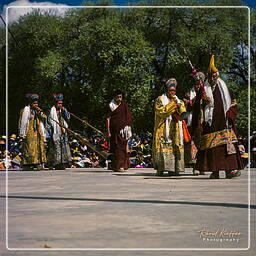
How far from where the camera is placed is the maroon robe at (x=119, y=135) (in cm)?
1416

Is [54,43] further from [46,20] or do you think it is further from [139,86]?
[139,86]

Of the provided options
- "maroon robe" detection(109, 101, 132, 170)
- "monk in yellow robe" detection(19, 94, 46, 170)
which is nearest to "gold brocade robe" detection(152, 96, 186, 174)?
"maroon robe" detection(109, 101, 132, 170)

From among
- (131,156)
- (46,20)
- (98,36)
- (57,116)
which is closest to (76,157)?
(131,156)

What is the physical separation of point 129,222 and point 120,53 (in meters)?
23.2

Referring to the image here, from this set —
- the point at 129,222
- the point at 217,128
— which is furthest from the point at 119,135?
the point at 129,222

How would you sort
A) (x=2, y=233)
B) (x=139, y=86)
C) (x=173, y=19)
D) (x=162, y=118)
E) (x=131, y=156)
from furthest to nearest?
(x=139, y=86) < (x=173, y=19) < (x=131, y=156) < (x=162, y=118) < (x=2, y=233)

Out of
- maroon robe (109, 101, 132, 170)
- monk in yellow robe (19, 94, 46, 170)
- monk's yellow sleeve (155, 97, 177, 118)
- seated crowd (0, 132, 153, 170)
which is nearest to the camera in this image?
monk's yellow sleeve (155, 97, 177, 118)

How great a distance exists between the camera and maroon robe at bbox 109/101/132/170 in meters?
14.2

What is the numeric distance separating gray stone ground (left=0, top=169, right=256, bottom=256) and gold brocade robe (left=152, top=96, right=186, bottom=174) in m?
3.06

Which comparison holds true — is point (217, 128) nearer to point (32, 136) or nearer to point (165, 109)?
point (165, 109)

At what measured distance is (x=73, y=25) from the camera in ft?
99.5

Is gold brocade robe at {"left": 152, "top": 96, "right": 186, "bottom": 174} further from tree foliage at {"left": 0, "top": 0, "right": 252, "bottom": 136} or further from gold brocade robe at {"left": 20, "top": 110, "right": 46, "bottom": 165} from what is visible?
tree foliage at {"left": 0, "top": 0, "right": 252, "bottom": 136}

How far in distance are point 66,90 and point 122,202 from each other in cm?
2433

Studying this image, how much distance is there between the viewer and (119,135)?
14281 mm
